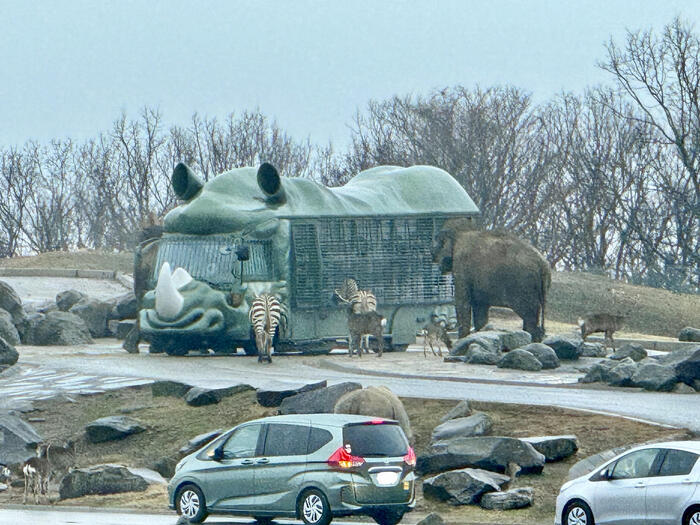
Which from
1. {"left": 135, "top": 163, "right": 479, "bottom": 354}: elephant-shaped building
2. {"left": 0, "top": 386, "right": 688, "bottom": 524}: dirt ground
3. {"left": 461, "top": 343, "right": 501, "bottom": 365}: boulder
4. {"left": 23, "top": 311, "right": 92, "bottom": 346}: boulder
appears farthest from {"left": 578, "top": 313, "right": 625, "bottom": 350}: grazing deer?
{"left": 23, "top": 311, "right": 92, "bottom": 346}: boulder

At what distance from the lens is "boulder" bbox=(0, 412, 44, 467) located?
77.1 ft

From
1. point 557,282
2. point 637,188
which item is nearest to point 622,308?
point 557,282

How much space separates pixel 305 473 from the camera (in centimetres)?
1631

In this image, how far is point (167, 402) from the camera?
88.1 ft

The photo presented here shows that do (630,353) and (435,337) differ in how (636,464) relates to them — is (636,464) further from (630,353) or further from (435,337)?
(435,337)

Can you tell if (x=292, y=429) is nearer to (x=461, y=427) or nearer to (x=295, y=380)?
(x=461, y=427)

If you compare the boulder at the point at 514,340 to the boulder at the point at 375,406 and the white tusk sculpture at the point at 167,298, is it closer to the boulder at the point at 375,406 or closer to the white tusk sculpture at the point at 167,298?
the white tusk sculpture at the point at 167,298

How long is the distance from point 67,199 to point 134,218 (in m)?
5.94

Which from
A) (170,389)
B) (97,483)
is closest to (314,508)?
(97,483)

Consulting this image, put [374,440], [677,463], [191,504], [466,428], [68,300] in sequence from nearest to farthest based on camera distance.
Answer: [677,463], [374,440], [191,504], [466,428], [68,300]

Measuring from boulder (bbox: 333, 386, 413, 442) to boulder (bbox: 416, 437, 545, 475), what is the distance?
1294 mm

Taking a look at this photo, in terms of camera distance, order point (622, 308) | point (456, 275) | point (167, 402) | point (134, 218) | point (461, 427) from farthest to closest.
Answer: point (134, 218), point (622, 308), point (456, 275), point (167, 402), point (461, 427)

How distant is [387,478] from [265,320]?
1884 cm

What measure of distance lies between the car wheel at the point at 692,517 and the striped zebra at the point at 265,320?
798 inches
